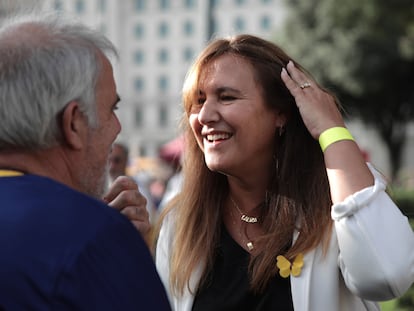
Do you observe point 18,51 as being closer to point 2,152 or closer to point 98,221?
point 2,152

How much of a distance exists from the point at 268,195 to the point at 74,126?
1151mm

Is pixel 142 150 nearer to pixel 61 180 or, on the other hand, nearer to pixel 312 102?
pixel 312 102

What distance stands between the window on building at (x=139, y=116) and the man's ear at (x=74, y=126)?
3233 inches

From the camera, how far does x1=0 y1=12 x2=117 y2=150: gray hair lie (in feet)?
5.48

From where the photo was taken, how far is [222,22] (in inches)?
3110

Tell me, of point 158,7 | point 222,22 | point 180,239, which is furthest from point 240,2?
point 180,239

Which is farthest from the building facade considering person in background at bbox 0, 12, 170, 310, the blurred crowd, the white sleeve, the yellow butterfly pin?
person in background at bbox 0, 12, 170, 310

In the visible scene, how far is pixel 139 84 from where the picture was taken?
83.4 m

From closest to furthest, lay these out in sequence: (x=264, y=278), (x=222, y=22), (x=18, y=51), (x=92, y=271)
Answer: (x=92, y=271) → (x=18, y=51) → (x=264, y=278) → (x=222, y=22)

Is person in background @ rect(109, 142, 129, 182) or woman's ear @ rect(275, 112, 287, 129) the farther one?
person in background @ rect(109, 142, 129, 182)

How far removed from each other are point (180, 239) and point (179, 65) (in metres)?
80.4

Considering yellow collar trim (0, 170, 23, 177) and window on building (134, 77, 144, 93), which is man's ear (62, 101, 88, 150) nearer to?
yellow collar trim (0, 170, 23, 177)

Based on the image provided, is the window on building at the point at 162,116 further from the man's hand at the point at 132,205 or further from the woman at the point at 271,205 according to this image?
the man's hand at the point at 132,205

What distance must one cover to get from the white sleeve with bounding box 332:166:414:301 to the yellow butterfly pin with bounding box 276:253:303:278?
0.20 meters
